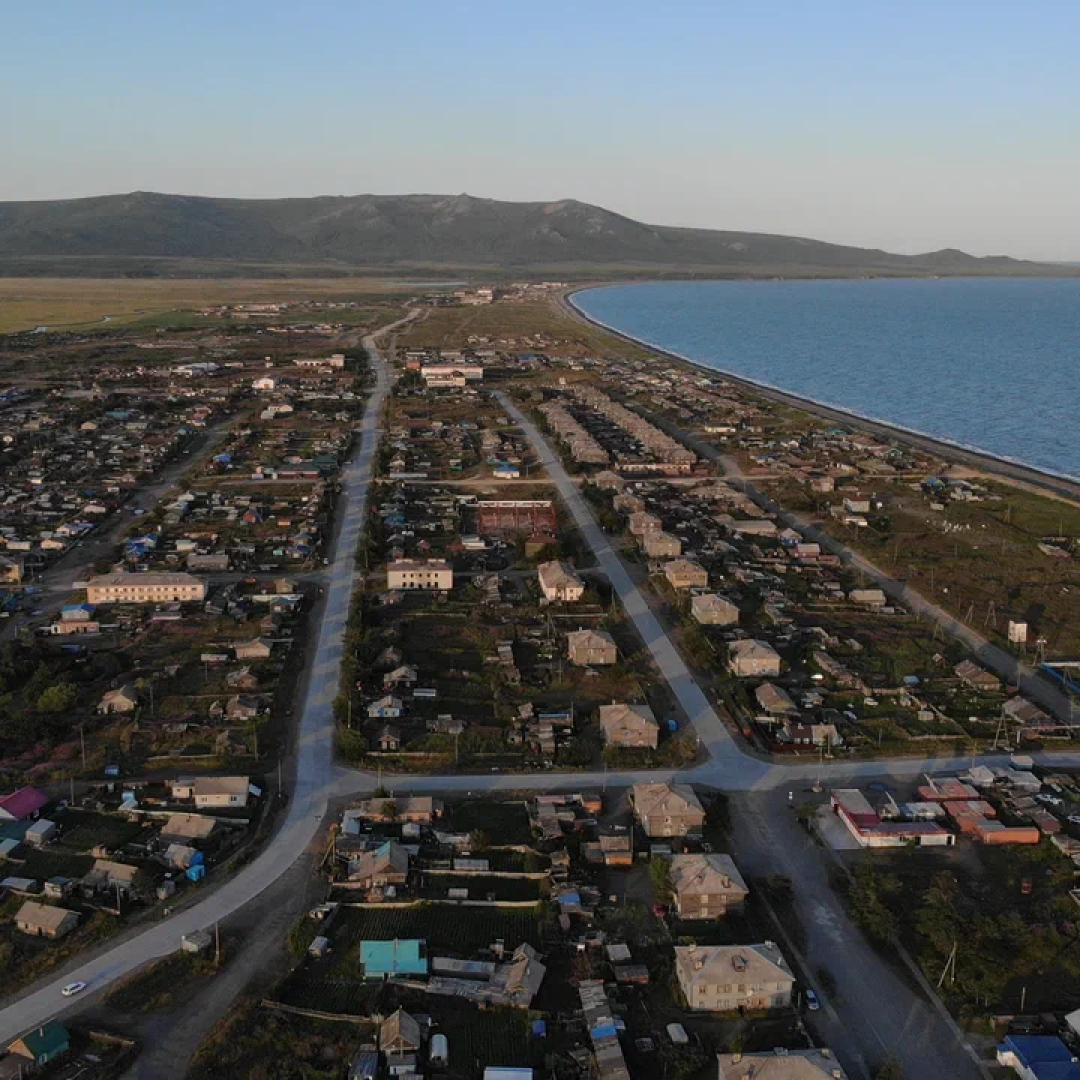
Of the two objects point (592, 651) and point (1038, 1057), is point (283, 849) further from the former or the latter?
point (1038, 1057)

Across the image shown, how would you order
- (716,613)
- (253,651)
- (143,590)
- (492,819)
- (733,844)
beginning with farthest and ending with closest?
(143,590), (716,613), (253,651), (492,819), (733,844)

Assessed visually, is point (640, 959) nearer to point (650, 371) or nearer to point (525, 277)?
point (650, 371)

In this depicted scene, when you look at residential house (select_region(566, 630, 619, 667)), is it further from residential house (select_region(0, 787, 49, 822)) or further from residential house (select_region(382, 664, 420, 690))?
residential house (select_region(0, 787, 49, 822))

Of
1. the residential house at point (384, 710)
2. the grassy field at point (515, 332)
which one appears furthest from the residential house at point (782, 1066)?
the grassy field at point (515, 332)

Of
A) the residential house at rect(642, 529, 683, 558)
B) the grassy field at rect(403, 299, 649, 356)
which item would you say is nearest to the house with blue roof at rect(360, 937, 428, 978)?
the residential house at rect(642, 529, 683, 558)

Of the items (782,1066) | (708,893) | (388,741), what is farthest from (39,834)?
(782,1066)

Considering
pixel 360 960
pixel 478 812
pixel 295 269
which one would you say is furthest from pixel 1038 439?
pixel 295 269
